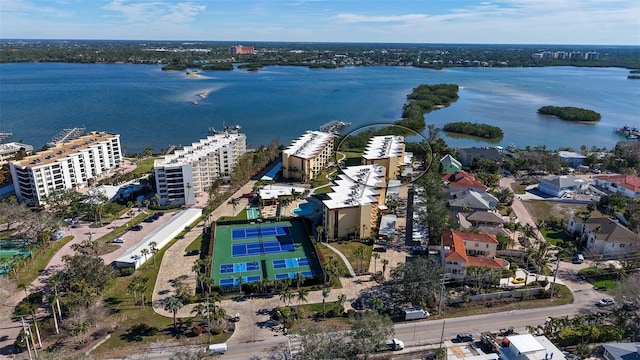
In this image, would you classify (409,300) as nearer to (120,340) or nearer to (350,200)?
(350,200)

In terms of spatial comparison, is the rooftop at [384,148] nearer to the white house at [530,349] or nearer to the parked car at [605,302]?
the parked car at [605,302]

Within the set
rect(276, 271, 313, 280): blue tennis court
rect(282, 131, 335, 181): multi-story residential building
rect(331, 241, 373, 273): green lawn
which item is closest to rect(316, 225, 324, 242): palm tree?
rect(331, 241, 373, 273): green lawn

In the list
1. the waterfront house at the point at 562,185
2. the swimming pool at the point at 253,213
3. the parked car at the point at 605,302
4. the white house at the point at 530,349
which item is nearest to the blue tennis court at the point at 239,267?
the swimming pool at the point at 253,213

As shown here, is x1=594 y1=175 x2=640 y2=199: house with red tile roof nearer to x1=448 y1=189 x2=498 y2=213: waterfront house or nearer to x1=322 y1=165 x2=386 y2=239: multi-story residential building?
x1=448 y1=189 x2=498 y2=213: waterfront house

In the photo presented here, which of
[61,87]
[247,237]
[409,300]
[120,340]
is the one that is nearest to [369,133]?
[247,237]

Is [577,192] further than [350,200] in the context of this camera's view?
Yes

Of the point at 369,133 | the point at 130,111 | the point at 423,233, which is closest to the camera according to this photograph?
the point at 423,233
